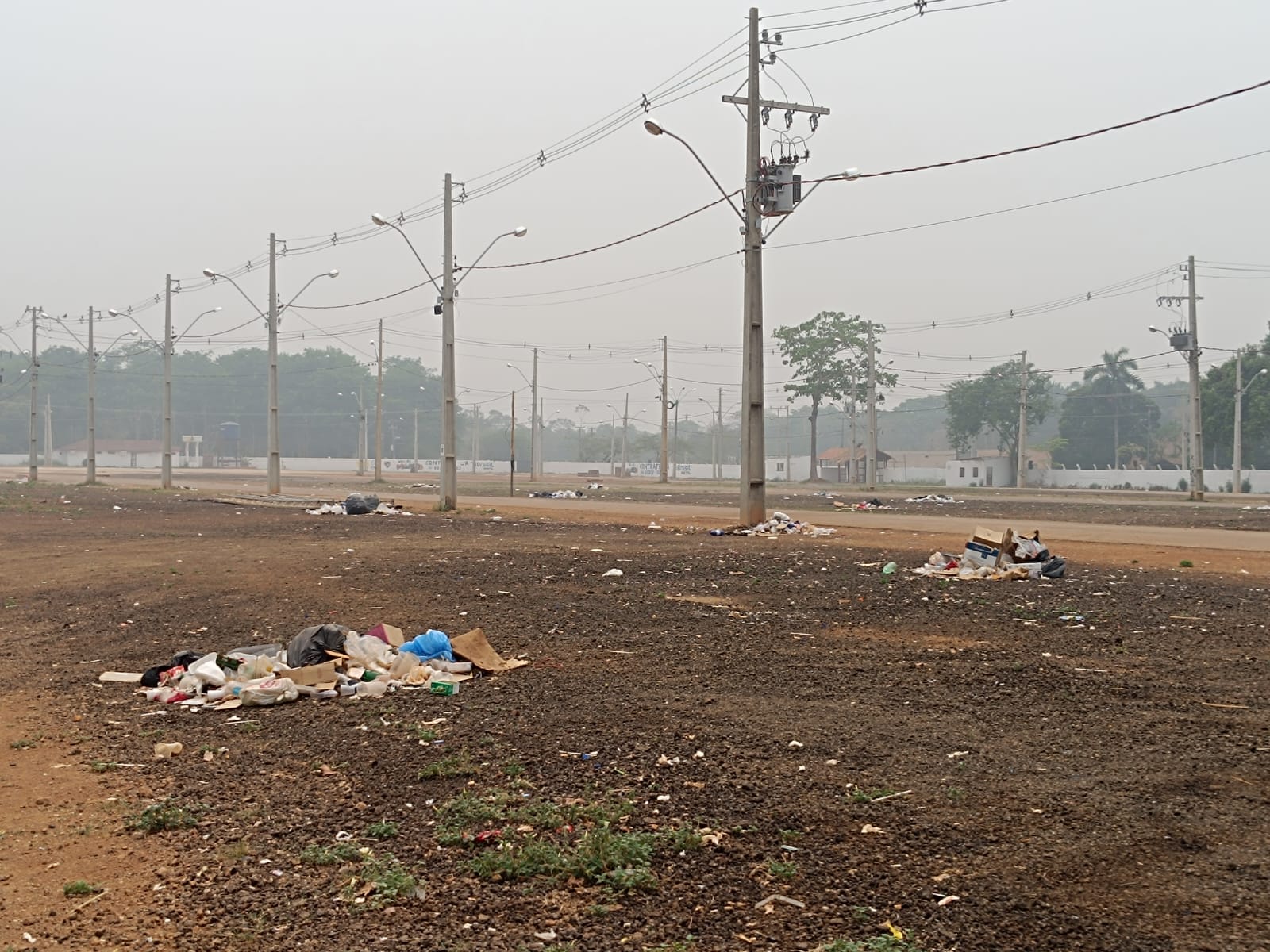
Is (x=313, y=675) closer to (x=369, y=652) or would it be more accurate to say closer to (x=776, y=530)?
(x=369, y=652)

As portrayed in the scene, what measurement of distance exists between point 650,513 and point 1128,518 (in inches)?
564

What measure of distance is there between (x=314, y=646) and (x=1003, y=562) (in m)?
9.80

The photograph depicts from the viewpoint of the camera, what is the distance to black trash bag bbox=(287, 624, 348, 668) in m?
9.32

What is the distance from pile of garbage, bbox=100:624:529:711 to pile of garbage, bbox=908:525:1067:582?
7.83m

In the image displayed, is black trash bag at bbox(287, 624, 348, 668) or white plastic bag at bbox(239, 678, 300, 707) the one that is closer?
white plastic bag at bbox(239, 678, 300, 707)

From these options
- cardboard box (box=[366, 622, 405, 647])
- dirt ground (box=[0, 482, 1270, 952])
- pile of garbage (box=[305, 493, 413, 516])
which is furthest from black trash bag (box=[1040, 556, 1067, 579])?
pile of garbage (box=[305, 493, 413, 516])

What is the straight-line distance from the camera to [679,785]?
Result: 6.12 metres

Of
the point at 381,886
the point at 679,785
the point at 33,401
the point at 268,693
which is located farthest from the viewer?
the point at 33,401

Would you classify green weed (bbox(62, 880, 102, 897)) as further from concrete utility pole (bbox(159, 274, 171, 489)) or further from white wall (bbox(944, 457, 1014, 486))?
white wall (bbox(944, 457, 1014, 486))

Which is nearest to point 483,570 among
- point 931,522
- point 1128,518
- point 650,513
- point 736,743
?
point 736,743

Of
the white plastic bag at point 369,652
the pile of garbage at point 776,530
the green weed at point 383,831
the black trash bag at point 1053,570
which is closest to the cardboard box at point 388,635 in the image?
the white plastic bag at point 369,652

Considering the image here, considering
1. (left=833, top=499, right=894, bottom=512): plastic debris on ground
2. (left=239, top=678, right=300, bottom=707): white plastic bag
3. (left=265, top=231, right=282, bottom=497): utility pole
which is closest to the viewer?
(left=239, top=678, right=300, bottom=707): white plastic bag

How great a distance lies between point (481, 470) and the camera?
5340 inches

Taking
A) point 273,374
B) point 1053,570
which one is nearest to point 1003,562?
point 1053,570
